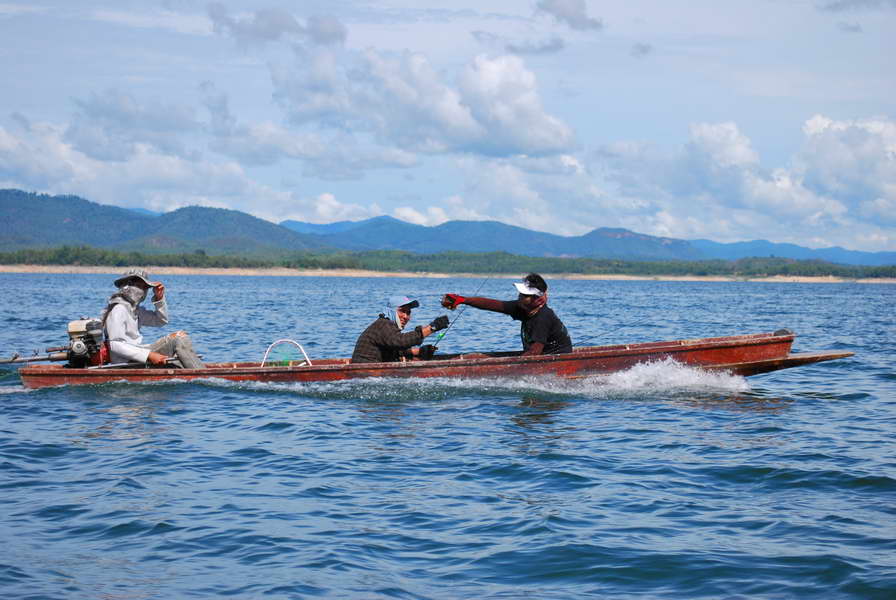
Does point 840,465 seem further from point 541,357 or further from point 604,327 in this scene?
point 604,327

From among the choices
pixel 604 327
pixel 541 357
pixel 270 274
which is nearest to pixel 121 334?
pixel 541 357

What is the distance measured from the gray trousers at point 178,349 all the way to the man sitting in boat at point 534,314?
526 cm

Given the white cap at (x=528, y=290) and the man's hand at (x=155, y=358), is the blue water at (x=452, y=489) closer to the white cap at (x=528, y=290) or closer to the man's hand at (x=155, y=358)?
the man's hand at (x=155, y=358)

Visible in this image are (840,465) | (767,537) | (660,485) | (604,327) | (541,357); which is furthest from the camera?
(604,327)

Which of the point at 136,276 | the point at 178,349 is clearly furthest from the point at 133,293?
the point at 178,349

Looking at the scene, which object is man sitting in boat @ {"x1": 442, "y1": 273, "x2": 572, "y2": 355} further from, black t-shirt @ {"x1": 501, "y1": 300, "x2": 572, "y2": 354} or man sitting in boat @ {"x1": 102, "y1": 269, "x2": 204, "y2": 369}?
man sitting in boat @ {"x1": 102, "y1": 269, "x2": 204, "y2": 369}

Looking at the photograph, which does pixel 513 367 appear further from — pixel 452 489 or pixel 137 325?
pixel 137 325

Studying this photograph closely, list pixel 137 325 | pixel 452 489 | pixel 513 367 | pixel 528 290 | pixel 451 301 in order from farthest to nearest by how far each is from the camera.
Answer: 1. pixel 137 325
2. pixel 513 367
3. pixel 528 290
4. pixel 451 301
5. pixel 452 489

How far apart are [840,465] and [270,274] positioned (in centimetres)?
18989

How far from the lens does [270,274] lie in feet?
644

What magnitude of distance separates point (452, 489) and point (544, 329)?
7.02m

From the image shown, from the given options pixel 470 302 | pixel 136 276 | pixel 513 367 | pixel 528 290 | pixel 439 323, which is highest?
pixel 136 276

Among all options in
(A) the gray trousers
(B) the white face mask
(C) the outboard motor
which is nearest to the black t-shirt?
(A) the gray trousers

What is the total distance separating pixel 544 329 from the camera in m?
17.0
